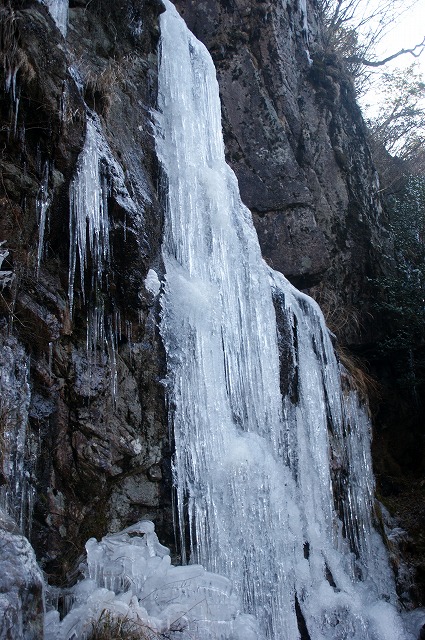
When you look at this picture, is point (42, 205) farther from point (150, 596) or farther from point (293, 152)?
point (293, 152)

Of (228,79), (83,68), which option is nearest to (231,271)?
(83,68)

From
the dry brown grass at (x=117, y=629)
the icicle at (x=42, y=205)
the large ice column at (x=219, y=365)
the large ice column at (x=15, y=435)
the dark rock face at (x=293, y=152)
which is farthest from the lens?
the dark rock face at (x=293, y=152)

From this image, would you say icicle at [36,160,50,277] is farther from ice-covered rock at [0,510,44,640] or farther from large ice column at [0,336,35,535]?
ice-covered rock at [0,510,44,640]

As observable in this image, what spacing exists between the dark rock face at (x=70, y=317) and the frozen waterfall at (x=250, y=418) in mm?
274

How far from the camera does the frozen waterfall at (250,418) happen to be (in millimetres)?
4832

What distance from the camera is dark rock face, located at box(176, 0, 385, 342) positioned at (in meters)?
8.35

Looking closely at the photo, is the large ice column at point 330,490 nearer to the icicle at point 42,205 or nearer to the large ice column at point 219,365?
the large ice column at point 219,365

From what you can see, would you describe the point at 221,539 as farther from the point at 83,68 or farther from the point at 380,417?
the point at 380,417

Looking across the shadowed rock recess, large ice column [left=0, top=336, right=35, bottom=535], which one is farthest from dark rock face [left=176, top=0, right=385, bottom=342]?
large ice column [left=0, top=336, right=35, bottom=535]

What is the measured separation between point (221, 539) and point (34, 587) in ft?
7.46

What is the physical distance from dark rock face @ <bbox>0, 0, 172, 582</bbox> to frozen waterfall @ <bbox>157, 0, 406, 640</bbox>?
10.8 inches

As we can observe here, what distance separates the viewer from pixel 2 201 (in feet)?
13.2

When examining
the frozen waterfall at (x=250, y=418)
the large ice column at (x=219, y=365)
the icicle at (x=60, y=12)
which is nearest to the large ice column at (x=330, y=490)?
the frozen waterfall at (x=250, y=418)

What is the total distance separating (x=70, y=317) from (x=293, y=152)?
5393 millimetres
